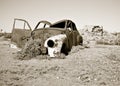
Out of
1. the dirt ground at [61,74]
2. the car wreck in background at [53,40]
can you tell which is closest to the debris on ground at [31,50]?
the car wreck in background at [53,40]

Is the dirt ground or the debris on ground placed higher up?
the debris on ground

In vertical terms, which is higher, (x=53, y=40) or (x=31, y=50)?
(x=53, y=40)

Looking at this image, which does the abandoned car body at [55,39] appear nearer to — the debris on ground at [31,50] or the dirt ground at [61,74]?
the debris on ground at [31,50]

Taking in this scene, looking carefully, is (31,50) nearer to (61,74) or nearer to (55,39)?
(55,39)

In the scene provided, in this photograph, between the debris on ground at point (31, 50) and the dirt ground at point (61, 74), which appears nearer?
the dirt ground at point (61, 74)

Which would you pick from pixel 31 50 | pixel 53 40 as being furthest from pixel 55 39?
pixel 31 50


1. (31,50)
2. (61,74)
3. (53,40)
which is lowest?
(61,74)

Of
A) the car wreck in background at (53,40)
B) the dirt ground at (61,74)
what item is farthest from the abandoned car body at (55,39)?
the dirt ground at (61,74)

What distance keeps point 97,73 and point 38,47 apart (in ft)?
11.3

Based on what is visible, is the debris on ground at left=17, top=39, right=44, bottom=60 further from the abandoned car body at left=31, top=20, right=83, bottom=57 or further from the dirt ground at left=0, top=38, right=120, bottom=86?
the dirt ground at left=0, top=38, right=120, bottom=86

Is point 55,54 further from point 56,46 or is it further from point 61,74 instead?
point 61,74

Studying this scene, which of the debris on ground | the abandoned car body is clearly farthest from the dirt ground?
the abandoned car body

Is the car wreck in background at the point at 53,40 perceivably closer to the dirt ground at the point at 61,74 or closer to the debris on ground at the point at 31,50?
the debris on ground at the point at 31,50

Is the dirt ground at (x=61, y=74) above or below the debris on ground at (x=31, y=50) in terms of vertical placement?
below
